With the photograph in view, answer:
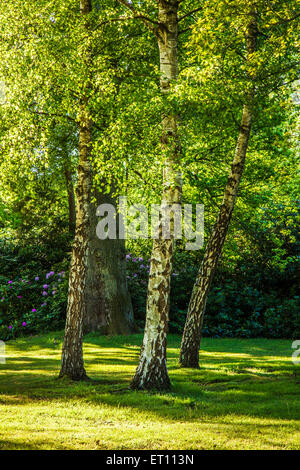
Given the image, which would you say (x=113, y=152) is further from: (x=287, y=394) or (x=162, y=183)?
(x=287, y=394)

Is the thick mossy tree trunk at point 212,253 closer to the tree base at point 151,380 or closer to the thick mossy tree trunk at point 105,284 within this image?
the tree base at point 151,380

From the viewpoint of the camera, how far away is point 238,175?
9.75 meters

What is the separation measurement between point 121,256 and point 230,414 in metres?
8.58

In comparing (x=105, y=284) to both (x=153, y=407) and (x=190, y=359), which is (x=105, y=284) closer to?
(x=190, y=359)

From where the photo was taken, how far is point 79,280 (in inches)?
345

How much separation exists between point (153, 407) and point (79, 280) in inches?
117

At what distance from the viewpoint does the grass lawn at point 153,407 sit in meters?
5.30

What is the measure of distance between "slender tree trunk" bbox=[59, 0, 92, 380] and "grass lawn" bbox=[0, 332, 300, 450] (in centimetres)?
39

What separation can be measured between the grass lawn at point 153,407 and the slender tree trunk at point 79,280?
1.27 feet
